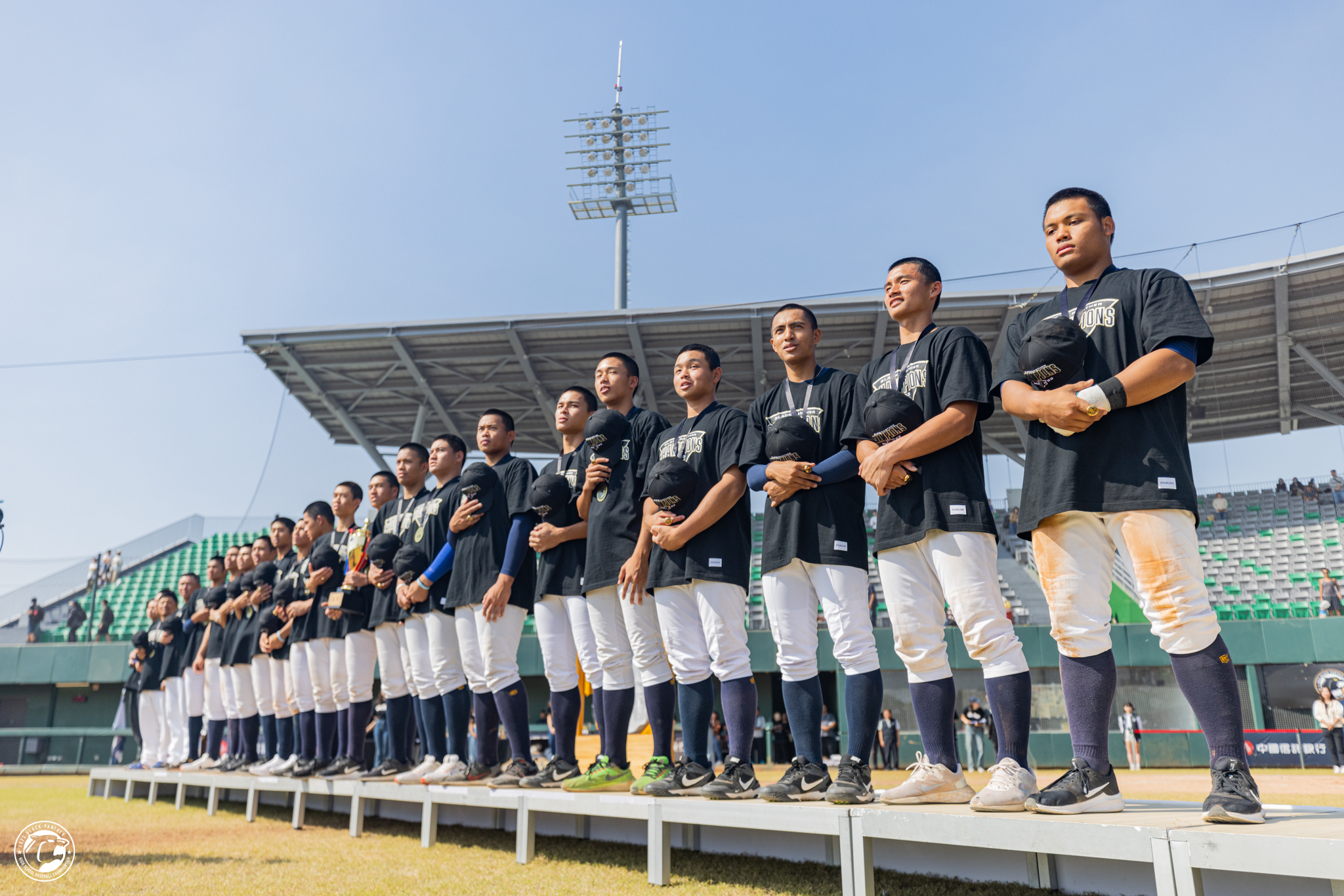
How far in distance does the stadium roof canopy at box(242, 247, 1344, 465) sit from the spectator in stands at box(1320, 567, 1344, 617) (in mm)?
5076

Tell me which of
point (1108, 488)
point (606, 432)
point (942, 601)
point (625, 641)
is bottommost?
point (625, 641)

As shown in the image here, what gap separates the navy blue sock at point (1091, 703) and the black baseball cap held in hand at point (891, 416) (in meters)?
1.06

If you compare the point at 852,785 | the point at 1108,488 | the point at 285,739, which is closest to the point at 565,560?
the point at 852,785

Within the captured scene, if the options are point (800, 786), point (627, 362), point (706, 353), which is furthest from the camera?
point (627, 362)

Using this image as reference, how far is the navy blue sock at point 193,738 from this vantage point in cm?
1028

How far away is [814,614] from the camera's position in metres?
4.11

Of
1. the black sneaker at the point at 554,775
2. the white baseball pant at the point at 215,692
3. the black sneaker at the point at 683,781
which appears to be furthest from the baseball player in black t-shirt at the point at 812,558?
the white baseball pant at the point at 215,692

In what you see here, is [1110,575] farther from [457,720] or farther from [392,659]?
[392,659]

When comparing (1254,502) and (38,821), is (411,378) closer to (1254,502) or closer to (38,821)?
(38,821)

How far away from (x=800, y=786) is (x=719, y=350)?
59.0 feet

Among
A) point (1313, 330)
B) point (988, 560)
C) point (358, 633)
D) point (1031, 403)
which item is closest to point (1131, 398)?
point (1031, 403)

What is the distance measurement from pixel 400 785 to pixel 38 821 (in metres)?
4.00

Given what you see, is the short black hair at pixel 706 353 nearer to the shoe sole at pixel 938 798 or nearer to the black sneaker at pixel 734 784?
the black sneaker at pixel 734 784

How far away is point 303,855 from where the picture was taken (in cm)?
508
